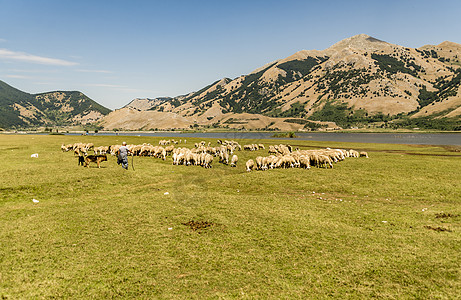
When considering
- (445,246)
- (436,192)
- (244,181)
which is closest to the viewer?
(445,246)

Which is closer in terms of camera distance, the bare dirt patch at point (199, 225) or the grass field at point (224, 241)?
the grass field at point (224, 241)

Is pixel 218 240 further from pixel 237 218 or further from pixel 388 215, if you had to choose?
pixel 388 215

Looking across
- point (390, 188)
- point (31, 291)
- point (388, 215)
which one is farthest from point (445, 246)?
point (31, 291)

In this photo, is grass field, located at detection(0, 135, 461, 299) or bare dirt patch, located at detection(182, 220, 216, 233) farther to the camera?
bare dirt patch, located at detection(182, 220, 216, 233)

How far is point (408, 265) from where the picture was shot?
25.3 ft

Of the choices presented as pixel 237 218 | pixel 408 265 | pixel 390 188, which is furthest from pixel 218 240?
pixel 390 188

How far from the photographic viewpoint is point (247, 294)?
6.36 m

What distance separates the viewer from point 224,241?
9336 millimetres

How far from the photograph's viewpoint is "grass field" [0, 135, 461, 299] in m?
6.64

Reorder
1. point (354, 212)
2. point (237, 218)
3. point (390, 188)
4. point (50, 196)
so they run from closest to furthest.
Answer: point (237, 218)
point (354, 212)
point (50, 196)
point (390, 188)

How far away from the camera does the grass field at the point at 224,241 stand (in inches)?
261

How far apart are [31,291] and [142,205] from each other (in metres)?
7.28

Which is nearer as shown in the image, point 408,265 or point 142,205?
point 408,265

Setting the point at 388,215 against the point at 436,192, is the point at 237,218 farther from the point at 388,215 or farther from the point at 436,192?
the point at 436,192
